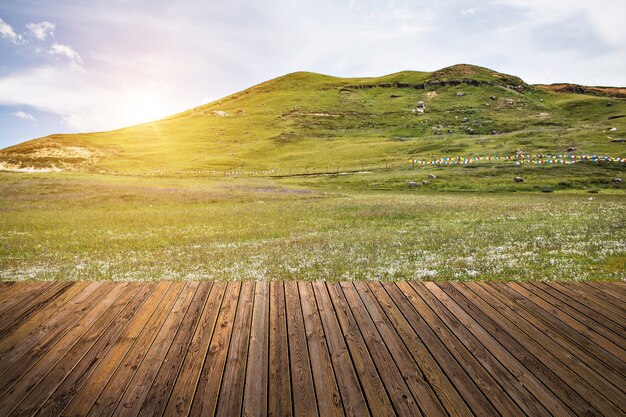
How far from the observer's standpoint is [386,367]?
5.04 meters

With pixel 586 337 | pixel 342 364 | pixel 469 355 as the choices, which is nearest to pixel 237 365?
pixel 342 364

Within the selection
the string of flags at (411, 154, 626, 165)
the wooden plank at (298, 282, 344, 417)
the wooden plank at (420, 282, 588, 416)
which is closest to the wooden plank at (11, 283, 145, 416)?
the wooden plank at (298, 282, 344, 417)

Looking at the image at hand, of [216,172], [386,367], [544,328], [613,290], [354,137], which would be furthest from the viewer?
[354,137]

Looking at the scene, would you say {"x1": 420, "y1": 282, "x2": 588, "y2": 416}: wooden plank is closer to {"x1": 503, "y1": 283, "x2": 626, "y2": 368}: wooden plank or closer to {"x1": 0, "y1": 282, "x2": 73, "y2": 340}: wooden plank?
{"x1": 503, "y1": 283, "x2": 626, "y2": 368}: wooden plank

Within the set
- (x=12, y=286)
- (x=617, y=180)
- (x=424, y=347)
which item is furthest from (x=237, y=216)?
(x=617, y=180)

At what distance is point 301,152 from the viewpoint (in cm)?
12344

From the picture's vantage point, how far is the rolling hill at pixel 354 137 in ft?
304

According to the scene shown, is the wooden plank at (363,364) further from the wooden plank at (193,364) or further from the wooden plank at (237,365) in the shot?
the wooden plank at (193,364)

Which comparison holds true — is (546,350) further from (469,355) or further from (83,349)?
(83,349)

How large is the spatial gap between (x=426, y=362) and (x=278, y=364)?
228cm

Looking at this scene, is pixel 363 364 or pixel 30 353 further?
pixel 30 353

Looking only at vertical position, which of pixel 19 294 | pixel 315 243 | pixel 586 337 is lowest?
pixel 315 243

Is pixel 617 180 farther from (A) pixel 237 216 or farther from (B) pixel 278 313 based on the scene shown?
(B) pixel 278 313

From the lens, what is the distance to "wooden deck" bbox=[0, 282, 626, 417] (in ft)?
14.1
